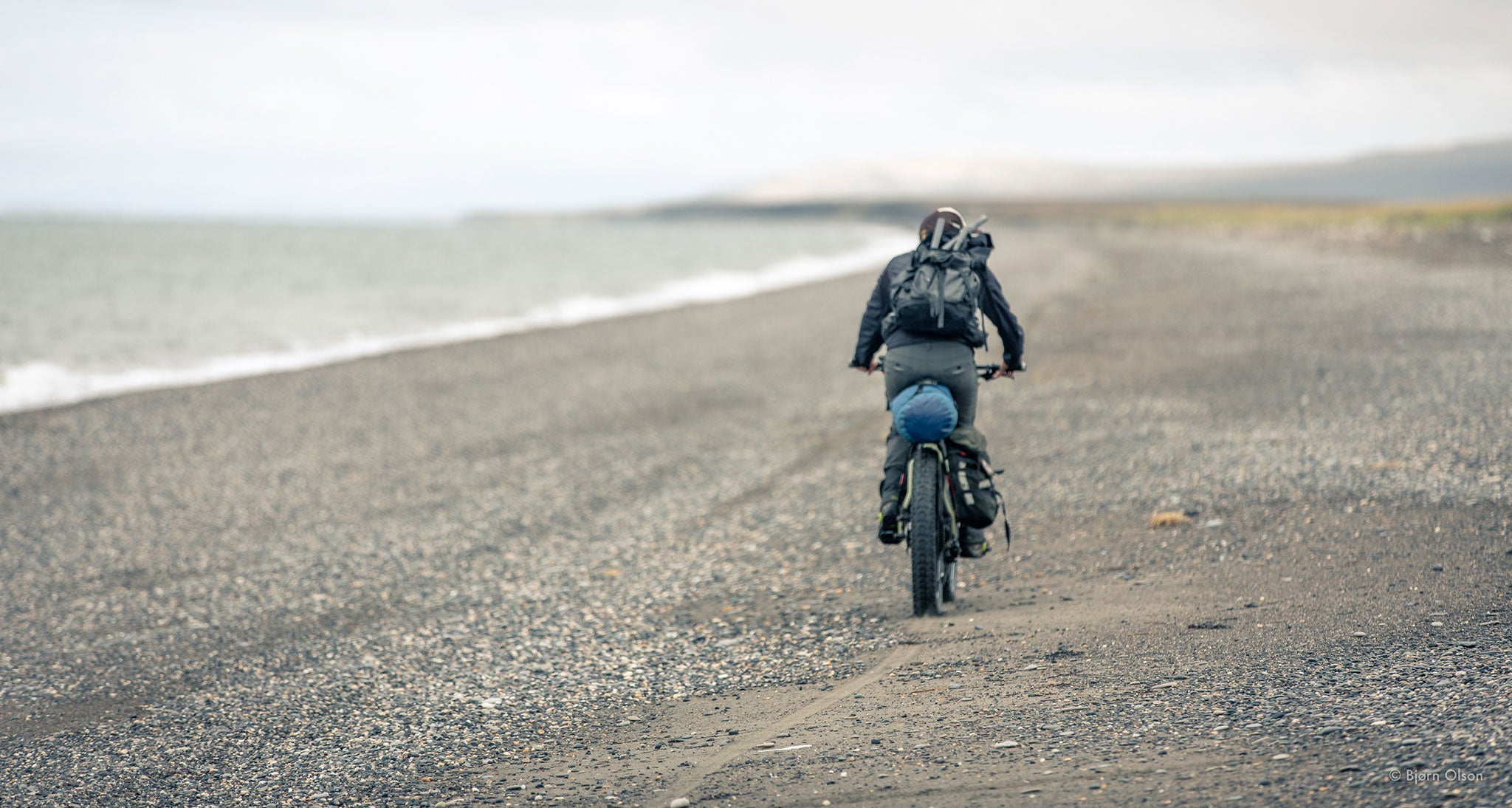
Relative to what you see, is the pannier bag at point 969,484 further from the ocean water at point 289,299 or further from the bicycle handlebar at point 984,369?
the ocean water at point 289,299

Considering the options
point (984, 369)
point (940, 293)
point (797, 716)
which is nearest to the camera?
point (797, 716)

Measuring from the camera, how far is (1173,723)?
4656 mm

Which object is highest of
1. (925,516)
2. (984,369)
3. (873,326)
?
(873,326)

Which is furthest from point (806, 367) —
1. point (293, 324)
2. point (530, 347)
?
point (293, 324)

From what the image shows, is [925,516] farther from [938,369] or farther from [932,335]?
[932,335]

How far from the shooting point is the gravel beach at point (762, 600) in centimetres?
464

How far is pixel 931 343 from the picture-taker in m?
6.31

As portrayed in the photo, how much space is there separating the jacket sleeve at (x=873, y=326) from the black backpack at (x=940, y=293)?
0.20 meters

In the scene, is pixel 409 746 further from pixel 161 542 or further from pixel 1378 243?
pixel 1378 243

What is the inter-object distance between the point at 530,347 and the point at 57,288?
103ft

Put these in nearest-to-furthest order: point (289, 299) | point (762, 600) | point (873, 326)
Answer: point (873, 326) → point (762, 600) → point (289, 299)

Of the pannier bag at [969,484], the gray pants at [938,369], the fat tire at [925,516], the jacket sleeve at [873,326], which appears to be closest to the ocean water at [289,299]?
the jacket sleeve at [873,326]

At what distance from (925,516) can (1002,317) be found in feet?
4.20

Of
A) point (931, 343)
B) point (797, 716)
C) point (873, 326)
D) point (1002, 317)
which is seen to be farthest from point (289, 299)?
point (797, 716)
